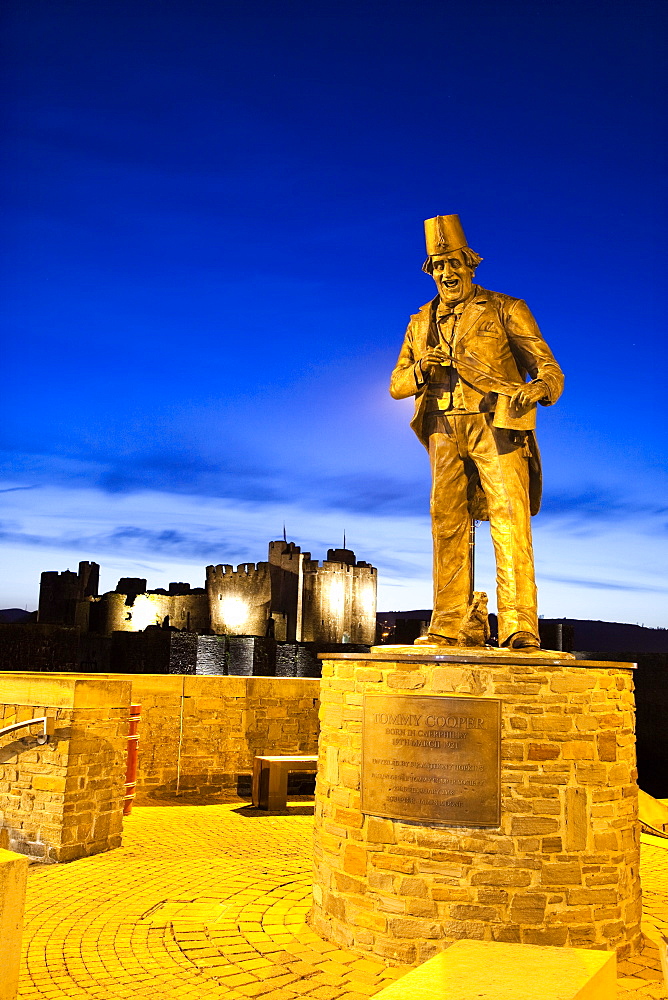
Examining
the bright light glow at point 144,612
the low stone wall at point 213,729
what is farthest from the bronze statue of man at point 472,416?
the bright light glow at point 144,612

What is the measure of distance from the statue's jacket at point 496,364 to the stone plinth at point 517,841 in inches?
58.1

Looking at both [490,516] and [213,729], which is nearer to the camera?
[490,516]

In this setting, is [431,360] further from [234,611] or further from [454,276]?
[234,611]

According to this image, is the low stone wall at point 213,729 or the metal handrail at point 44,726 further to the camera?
the low stone wall at point 213,729

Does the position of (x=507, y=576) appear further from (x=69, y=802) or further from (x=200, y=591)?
(x=200, y=591)

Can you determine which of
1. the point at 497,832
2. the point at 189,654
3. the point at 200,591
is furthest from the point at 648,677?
the point at 200,591

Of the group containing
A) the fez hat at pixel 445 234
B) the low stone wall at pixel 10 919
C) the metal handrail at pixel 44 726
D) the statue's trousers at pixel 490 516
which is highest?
the fez hat at pixel 445 234

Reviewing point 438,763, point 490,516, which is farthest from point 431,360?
point 438,763

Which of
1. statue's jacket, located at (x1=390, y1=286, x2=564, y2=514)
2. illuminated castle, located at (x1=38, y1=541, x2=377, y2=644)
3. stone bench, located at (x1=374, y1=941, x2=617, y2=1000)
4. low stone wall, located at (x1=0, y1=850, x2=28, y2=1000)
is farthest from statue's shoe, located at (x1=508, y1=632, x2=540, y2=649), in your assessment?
illuminated castle, located at (x1=38, y1=541, x2=377, y2=644)

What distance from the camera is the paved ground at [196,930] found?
3.94 metres

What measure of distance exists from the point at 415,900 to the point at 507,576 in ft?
6.17

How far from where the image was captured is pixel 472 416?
519 centimetres

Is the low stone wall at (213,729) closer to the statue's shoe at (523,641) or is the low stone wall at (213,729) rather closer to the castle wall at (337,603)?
the statue's shoe at (523,641)

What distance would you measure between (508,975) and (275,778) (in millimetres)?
6567
